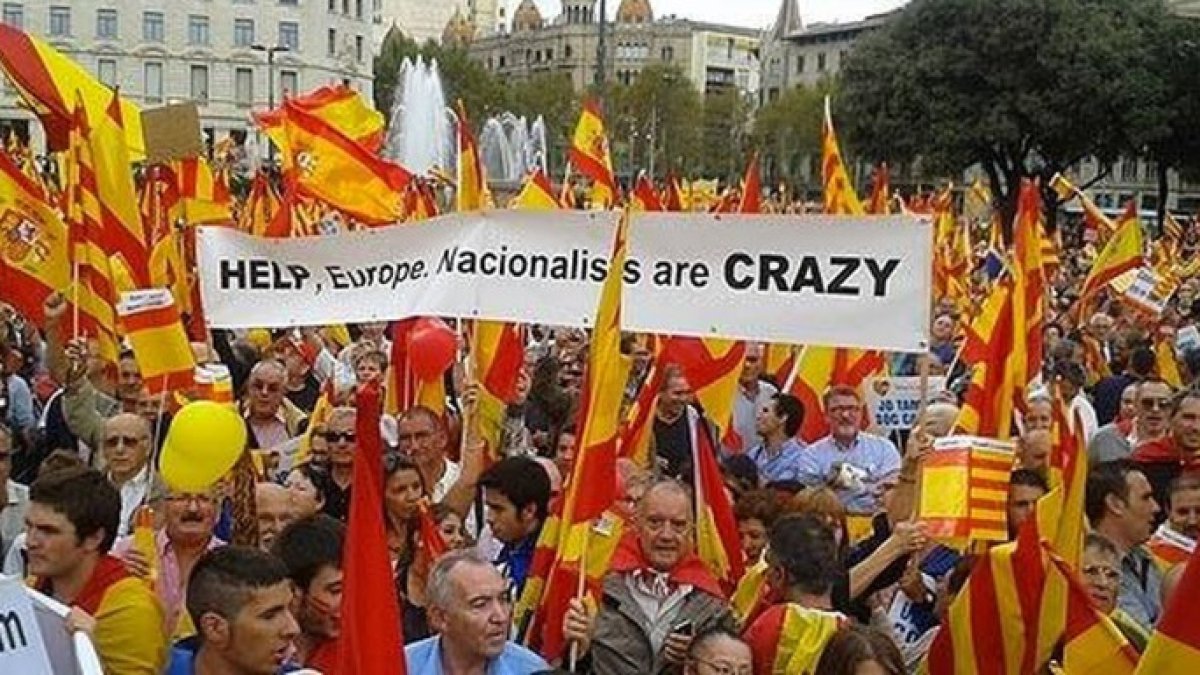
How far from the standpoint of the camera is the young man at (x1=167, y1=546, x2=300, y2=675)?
13.1ft

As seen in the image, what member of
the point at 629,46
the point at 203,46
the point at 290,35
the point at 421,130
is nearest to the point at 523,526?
the point at 421,130

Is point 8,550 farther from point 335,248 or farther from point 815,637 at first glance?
point 815,637

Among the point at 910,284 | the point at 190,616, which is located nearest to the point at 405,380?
the point at 910,284

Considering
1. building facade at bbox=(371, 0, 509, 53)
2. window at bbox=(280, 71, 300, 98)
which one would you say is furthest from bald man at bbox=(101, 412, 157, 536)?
building facade at bbox=(371, 0, 509, 53)

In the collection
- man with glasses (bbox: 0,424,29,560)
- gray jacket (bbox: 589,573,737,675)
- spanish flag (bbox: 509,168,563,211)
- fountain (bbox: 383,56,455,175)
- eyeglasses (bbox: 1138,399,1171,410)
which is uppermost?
fountain (bbox: 383,56,455,175)

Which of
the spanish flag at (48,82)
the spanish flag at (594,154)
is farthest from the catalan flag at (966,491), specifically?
the spanish flag at (594,154)

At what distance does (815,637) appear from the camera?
450 centimetres

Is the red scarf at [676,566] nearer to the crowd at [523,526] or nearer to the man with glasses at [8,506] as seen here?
the crowd at [523,526]

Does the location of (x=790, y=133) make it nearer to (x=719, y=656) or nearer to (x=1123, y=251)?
(x=1123, y=251)

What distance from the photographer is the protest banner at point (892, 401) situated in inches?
337

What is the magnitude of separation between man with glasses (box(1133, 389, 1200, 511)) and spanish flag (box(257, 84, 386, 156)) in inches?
240

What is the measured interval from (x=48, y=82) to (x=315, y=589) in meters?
6.27

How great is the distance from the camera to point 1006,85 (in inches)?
2002

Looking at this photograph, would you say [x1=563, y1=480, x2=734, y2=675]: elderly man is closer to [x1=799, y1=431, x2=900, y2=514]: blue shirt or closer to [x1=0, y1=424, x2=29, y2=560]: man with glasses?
[x1=0, y1=424, x2=29, y2=560]: man with glasses
